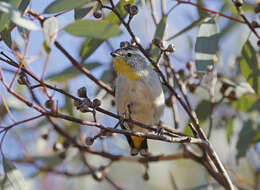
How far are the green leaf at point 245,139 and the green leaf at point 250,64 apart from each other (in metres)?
0.49

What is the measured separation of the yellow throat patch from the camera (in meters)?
3.02

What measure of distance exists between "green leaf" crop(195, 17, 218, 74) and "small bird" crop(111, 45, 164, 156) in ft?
1.58

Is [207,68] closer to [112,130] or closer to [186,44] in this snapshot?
[112,130]

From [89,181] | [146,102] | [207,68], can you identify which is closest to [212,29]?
[207,68]

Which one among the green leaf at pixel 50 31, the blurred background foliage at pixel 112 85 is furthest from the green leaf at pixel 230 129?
the green leaf at pixel 50 31

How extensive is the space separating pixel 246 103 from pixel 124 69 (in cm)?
101

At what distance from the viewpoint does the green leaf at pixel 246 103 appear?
3.21 m

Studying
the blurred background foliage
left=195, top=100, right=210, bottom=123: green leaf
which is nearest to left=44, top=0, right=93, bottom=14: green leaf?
the blurred background foliage

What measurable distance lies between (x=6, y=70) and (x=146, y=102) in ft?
3.19

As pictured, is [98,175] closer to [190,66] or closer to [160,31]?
[190,66]

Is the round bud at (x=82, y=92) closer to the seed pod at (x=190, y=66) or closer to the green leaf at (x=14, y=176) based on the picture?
the green leaf at (x=14, y=176)

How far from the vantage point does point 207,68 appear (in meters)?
2.40

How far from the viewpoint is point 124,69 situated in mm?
3084

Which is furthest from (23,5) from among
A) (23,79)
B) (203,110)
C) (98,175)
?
(203,110)
